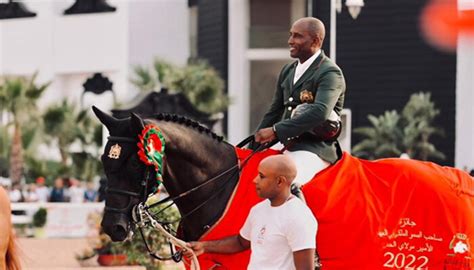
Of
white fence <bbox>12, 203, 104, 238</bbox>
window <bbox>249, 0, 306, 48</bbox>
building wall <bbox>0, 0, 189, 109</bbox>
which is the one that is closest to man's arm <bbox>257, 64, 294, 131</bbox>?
white fence <bbox>12, 203, 104, 238</bbox>

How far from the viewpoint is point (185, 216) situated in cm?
872

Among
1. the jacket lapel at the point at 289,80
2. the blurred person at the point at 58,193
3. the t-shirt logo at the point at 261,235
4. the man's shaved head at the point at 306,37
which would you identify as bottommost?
the blurred person at the point at 58,193

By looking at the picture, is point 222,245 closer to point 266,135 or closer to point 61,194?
point 266,135

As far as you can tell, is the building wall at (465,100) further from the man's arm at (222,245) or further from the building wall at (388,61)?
the man's arm at (222,245)

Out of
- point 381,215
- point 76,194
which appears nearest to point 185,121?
point 381,215

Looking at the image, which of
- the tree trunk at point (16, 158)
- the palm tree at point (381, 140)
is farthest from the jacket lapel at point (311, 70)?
the tree trunk at point (16, 158)

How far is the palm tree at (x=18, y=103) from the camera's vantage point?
4544 centimetres

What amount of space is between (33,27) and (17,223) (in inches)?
1367

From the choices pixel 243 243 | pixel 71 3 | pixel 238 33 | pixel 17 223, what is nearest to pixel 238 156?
pixel 243 243

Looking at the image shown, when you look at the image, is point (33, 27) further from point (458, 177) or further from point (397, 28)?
Result: point (458, 177)

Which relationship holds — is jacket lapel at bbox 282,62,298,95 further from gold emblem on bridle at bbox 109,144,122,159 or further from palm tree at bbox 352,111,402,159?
palm tree at bbox 352,111,402,159

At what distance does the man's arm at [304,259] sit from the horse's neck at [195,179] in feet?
5.37

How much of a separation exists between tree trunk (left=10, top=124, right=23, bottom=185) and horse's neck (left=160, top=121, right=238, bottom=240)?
38232 millimetres

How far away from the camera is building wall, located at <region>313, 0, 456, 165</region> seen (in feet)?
165
